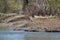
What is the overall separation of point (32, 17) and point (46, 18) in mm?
2526

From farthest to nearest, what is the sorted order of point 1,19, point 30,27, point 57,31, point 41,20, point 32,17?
point 1,19 → point 32,17 → point 41,20 → point 30,27 → point 57,31

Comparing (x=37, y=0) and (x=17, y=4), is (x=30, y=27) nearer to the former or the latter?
(x=37, y=0)

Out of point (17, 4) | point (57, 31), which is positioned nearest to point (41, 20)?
point (57, 31)

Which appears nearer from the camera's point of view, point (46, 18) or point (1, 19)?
point (46, 18)

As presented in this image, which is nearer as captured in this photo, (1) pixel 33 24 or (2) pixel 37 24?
(2) pixel 37 24

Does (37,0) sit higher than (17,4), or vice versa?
(37,0)

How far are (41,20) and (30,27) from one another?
3.10 metres

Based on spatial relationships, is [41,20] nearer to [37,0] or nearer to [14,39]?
[37,0]

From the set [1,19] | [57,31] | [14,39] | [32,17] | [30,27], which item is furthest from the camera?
[1,19]

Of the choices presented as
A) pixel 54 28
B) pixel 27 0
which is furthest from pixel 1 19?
pixel 54 28

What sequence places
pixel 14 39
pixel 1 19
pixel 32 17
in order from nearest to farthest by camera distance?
pixel 14 39, pixel 32 17, pixel 1 19

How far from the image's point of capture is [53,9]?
1332 inches

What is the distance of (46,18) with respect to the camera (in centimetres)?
3097

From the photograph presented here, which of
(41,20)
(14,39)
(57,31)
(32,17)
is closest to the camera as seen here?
(14,39)
